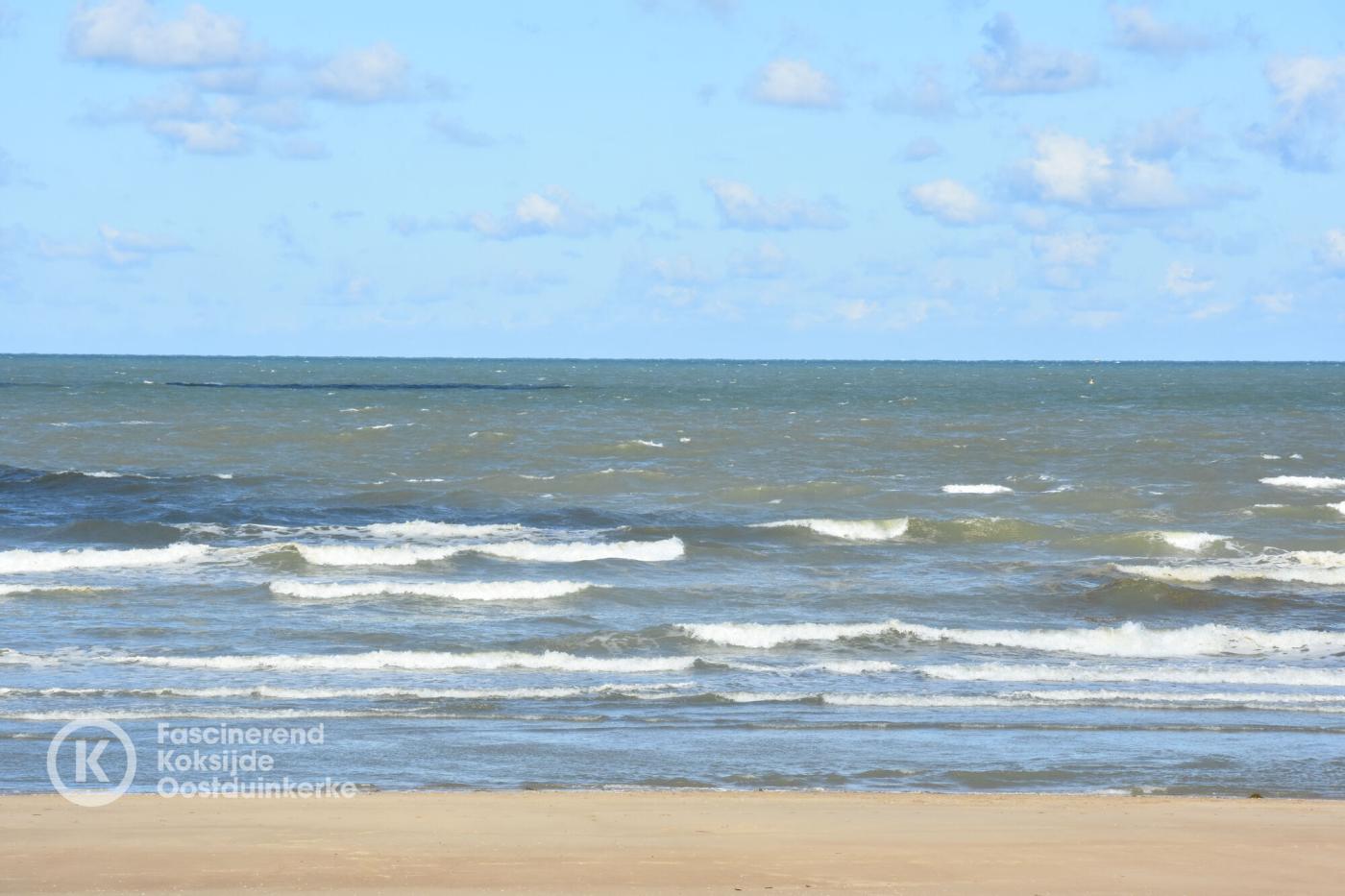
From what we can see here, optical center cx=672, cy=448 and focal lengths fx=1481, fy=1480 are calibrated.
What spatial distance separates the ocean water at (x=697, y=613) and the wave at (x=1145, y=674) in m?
0.06

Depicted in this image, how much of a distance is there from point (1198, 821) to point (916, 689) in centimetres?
541

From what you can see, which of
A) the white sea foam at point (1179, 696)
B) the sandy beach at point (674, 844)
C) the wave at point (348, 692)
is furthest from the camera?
the white sea foam at point (1179, 696)

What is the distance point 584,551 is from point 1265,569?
11.6 m

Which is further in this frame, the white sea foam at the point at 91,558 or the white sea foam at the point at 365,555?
the white sea foam at the point at 365,555

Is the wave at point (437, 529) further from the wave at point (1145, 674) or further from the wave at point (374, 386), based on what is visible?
the wave at point (374, 386)

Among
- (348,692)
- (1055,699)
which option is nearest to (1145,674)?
(1055,699)

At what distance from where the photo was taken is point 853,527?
1158 inches

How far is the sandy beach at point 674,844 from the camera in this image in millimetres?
8453

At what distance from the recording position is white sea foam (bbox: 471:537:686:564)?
83.5ft

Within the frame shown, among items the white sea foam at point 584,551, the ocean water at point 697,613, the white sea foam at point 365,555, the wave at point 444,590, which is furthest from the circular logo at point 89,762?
the white sea foam at point 584,551

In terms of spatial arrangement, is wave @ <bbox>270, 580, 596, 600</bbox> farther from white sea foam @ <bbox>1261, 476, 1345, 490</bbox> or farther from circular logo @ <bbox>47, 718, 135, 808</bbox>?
white sea foam @ <bbox>1261, 476, 1345, 490</bbox>

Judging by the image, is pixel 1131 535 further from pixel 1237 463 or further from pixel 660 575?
pixel 1237 463

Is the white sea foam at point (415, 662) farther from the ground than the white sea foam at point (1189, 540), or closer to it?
closer to it

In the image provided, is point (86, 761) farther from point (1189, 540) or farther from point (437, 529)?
point (1189, 540)
